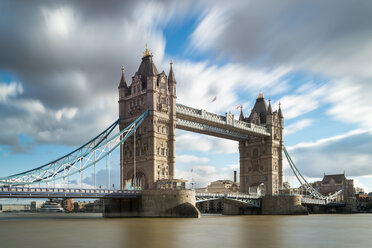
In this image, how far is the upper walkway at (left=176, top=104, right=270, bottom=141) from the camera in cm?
7189

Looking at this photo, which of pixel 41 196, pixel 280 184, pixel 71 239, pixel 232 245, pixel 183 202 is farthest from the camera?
pixel 280 184

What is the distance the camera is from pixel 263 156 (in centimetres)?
9206

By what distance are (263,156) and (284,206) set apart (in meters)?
14.2

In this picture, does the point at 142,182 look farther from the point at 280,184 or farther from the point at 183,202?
the point at 280,184

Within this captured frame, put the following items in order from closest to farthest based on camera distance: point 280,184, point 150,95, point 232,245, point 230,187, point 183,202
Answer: point 232,245 → point 183,202 → point 150,95 → point 280,184 → point 230,187

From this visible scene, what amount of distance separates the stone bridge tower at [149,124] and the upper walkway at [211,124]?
12.7 ft

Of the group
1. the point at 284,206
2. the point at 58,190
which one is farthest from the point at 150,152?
the point at 284,206

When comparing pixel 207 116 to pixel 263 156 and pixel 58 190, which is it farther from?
pixel 58 190

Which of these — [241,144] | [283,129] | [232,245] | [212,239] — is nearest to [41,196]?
[212,239]

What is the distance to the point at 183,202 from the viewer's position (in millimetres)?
58250

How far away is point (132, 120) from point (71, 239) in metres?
40.2

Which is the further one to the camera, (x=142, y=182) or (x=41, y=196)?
(x=142, y=182)

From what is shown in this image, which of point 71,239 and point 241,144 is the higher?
point 241,144

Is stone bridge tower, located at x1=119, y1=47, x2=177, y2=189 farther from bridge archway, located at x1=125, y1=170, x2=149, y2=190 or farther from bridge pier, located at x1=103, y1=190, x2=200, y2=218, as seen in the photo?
bridge pier, located at x1=103, y1=190, x2=200, y2=218
